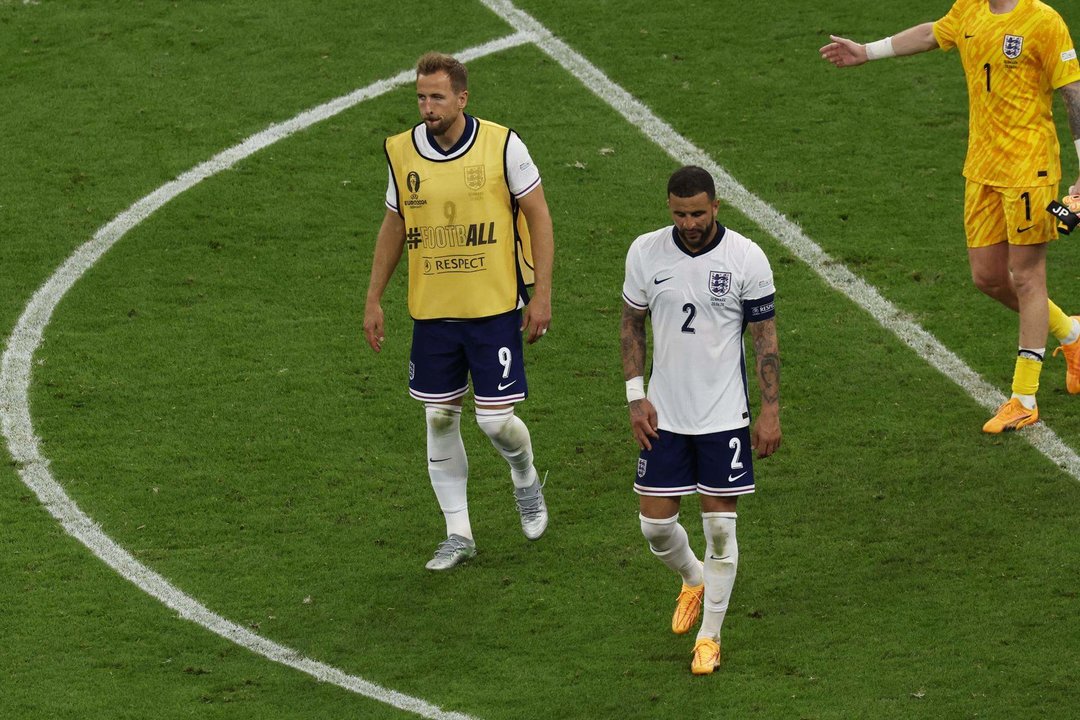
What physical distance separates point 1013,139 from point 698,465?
302 centimetres

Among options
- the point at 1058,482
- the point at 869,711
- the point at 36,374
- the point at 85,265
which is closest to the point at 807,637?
the point at 869,711

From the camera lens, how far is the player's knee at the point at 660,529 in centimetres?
755

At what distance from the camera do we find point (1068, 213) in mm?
8836

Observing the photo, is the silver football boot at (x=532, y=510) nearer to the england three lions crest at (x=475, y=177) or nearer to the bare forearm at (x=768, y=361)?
the england three lions crest at (x=475, y=177)

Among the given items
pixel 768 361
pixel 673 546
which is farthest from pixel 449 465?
pixel 768 361

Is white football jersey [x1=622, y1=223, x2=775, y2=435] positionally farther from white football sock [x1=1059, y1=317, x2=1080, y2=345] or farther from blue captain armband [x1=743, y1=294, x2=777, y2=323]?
white football sock [x1=1059, y1=317, x2=1080, y2=345]

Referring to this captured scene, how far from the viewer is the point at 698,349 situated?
7355mm

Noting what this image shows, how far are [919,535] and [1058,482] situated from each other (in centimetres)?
93

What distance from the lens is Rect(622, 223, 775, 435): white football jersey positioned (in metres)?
7.27

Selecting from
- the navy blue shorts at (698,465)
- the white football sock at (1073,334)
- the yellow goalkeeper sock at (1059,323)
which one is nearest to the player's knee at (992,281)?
the yellow goalkeeper sock at (1059,323)

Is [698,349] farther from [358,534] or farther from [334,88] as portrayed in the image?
[334,88]

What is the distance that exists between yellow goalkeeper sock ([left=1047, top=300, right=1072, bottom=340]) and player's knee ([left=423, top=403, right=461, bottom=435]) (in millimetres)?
3513

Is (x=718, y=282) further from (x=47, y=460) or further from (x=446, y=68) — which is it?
(x=47, y=460)

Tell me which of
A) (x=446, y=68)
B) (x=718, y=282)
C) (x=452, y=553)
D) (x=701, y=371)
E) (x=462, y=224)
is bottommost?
(x=452, y=553)
